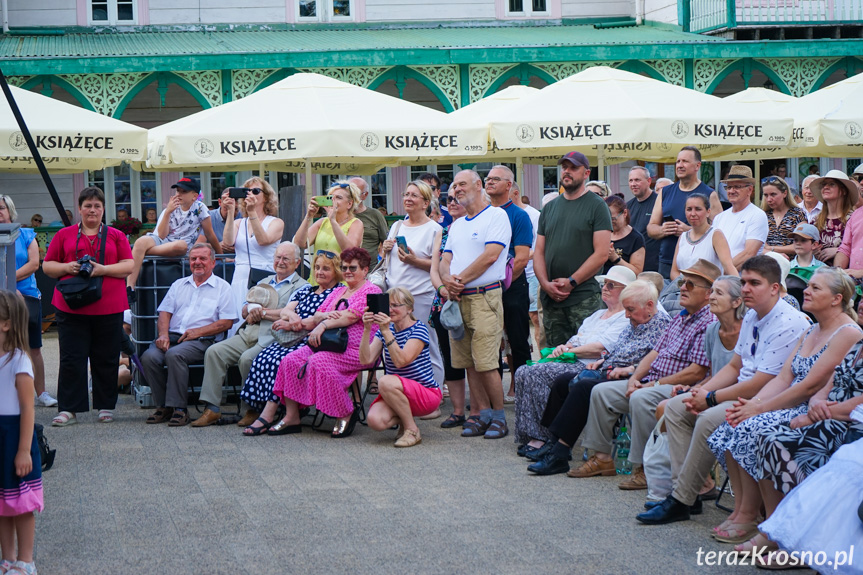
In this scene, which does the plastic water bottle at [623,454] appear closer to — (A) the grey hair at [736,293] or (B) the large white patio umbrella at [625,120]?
(A) the grey hair at [736,293]

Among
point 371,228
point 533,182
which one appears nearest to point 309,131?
point 371,228

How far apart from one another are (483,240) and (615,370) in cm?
174

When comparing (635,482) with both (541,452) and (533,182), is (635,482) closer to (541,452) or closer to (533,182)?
(541,452)

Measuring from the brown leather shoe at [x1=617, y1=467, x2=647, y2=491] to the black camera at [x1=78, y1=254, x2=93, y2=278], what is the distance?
15.0 ft

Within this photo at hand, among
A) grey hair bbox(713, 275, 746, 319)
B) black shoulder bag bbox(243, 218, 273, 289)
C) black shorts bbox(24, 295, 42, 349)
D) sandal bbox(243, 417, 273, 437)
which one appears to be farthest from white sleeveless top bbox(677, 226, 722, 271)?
black shorts bbox(24, 295, 42, 349)

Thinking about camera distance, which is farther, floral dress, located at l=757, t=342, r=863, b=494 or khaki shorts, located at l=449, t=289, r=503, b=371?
khaki shorts, located at l=449, t=289, r=503, b=371

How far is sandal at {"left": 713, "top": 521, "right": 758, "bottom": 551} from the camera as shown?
519cm

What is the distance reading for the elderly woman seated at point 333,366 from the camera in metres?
8.17

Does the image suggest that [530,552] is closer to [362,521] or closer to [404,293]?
[362,521]

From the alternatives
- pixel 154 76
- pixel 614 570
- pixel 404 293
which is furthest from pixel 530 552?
pixel 154 76

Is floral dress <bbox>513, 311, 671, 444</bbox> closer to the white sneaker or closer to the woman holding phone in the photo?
the woman holding phone

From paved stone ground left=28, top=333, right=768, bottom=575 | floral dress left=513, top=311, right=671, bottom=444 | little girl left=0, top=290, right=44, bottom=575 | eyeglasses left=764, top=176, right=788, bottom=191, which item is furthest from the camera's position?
eyeglasses left=764, top=176, right=788, bottom=191

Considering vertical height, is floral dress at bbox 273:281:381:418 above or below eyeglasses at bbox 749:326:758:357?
below

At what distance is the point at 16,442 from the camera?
4.80 metres
